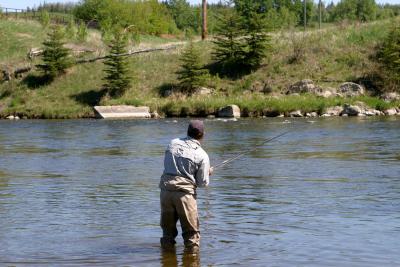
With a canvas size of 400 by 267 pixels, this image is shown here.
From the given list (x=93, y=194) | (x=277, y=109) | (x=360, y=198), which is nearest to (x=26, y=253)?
(x=93, y=194)

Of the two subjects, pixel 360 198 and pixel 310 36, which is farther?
pixel 310 36

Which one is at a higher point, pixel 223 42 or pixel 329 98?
pixel 223 42

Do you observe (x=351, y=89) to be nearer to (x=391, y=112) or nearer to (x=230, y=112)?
(x=391, y=112)

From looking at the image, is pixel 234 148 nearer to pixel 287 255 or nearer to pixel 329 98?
pixel 287 255

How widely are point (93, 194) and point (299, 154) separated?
9.27 meters

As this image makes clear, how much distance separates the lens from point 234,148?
2567 cm

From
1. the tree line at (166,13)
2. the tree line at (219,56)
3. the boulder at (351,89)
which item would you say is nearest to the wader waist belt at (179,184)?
the boulder at (351,89)

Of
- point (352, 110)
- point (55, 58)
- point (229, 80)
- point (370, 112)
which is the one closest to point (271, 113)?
point (352, 110)

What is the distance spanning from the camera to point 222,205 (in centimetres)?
1438

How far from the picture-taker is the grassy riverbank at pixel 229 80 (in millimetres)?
46156

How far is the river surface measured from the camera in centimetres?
1049

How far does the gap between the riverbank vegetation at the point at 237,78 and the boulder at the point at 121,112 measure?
69 centimetres

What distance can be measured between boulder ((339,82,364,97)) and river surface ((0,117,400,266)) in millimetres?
18652

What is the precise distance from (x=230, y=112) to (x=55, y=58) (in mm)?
15993
